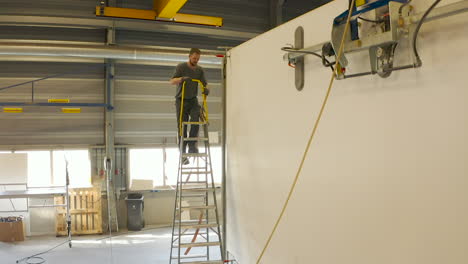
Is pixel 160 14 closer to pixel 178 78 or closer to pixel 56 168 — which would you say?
pixel 178 78

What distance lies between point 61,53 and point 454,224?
7.74 meters

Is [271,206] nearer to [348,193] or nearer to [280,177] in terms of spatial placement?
[280,177]

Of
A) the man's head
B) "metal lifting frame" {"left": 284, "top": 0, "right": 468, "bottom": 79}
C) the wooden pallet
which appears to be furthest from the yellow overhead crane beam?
"metal lifting frame" {"left": 284, "top": 0, "right": 468, "bottom": 79}

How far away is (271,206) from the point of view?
14.9ft

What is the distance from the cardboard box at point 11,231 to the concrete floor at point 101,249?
0.18 metres

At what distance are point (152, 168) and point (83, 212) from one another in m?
1.96

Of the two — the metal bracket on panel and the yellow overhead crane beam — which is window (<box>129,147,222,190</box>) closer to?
the yellow overhead crane beam

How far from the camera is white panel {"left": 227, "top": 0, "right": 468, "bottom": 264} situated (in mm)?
2535

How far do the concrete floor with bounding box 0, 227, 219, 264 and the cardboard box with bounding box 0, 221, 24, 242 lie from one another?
0.58 feet

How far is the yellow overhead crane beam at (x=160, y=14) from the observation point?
7910 millimetres

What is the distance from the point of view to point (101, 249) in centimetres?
790

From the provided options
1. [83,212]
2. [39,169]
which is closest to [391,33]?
[83,212]

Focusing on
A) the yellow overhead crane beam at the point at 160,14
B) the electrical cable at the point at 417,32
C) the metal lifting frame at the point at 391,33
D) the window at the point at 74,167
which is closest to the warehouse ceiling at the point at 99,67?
the window at the point at 74,167

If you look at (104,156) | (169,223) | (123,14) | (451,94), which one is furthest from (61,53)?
(451,94)
